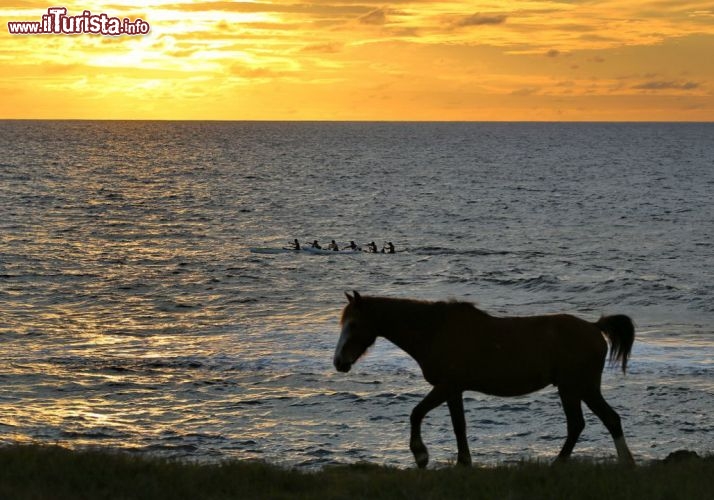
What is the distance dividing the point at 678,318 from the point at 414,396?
615 inches

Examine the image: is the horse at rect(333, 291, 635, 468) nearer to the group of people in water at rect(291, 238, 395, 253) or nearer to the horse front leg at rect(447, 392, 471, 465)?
the horse front leg at rect(447, 392, 471, 465)

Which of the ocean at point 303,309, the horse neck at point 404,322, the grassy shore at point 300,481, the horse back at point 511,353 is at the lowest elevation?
the ocean at point 303,309

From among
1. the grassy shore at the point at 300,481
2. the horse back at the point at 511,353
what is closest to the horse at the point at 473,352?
the horse back at the point at 511,353

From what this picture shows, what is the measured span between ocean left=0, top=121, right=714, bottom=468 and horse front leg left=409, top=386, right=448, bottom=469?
4.25 feet

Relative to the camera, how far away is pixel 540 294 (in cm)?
3966

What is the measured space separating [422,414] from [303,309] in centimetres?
2331

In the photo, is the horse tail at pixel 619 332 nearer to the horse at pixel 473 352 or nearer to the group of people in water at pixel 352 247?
the horse at pixel 473 352

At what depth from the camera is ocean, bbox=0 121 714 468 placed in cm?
1884

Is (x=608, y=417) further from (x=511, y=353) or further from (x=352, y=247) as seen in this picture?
(x=352, y=247)

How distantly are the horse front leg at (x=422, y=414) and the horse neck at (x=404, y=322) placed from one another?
1.95 feet

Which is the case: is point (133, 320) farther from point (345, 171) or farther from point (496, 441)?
point (345, 171)

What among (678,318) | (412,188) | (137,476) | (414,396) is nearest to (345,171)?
(412,188)

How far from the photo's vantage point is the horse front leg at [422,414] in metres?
11.6

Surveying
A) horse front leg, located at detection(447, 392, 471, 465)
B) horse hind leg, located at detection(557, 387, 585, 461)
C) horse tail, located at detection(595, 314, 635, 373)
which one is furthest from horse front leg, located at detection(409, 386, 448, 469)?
horse tail, located at detection(595, 314, 635, 373)
